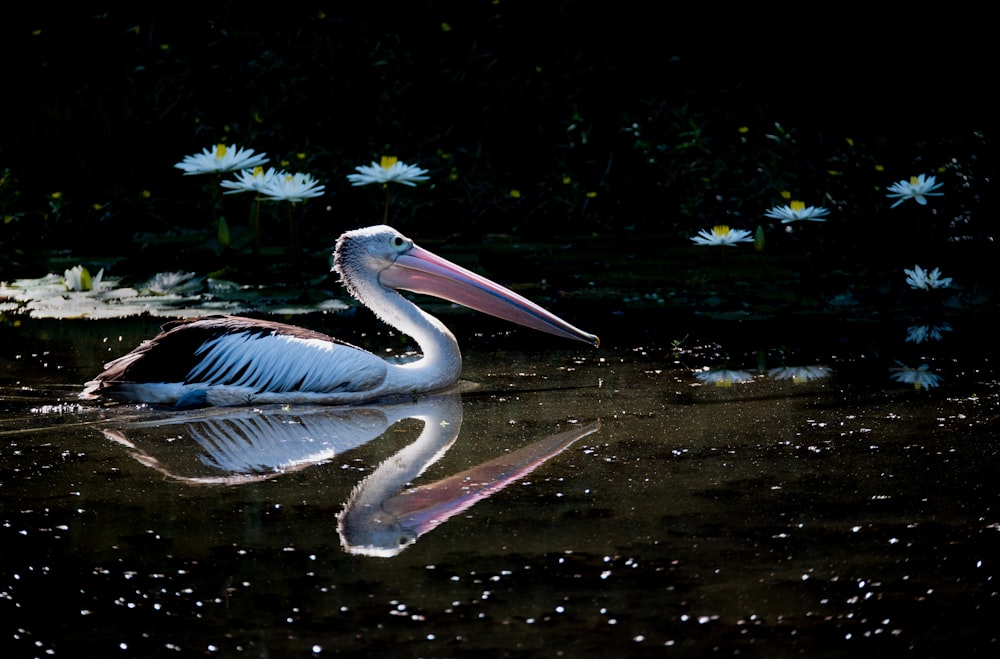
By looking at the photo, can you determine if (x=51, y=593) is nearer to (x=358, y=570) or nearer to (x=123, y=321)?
(x=358, y=570)

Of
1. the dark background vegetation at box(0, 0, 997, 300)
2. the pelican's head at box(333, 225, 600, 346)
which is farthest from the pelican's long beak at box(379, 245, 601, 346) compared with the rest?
the dark background vegetation at box(0, 0, 997, 300)

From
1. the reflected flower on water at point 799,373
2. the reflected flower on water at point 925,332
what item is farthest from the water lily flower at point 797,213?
the reflected flower on water at point 799,373

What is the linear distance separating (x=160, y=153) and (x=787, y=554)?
7783 mm

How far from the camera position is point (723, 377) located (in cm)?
559

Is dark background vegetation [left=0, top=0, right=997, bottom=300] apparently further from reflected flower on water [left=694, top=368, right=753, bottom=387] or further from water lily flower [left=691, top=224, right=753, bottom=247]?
reflected flower on water [left=694, top=368, right=753, bottom=387]

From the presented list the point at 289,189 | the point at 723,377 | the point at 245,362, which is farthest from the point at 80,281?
the point at 723,377

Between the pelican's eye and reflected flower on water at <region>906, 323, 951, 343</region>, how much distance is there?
2.26 metres

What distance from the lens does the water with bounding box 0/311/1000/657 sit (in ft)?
9.40

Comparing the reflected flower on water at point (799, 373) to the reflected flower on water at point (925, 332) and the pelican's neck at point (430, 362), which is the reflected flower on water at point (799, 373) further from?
the pelican's neck at point (430, 362)

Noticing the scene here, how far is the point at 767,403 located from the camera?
5074 millimetres

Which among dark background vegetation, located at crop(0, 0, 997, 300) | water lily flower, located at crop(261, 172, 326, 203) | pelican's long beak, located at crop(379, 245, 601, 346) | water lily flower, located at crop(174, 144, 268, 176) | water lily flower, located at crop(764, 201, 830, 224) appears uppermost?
dark background vegetation, located at crop(0, 0, 997, 300)

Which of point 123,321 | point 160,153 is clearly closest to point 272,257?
point 123,321

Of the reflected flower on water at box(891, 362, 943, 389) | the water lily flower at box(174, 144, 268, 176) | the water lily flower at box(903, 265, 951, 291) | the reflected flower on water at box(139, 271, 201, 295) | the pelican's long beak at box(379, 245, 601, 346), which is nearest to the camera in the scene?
the reflected flower on water at box(891, 362, 943, 389)

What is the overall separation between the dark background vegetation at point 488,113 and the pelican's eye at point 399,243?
2.70 metres
